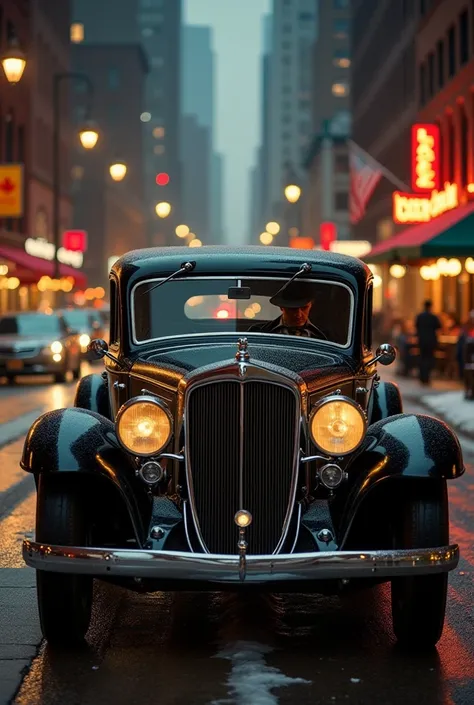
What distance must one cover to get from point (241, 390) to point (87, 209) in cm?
10154

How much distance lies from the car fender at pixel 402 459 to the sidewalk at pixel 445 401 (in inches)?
450

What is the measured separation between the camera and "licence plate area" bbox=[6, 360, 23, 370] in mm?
30734

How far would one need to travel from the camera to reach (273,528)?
626cm

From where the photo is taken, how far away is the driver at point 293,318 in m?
7.79

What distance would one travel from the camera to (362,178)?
1576 inches

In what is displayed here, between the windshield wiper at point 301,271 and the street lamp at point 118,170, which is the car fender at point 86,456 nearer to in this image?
the windshield wiper at point 301,271

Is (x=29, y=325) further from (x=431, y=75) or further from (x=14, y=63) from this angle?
(x=431, y=75)

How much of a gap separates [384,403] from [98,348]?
2190 mm

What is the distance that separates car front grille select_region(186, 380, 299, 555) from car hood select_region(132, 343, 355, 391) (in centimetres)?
31

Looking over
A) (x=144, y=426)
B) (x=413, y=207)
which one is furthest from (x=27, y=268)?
(x=144, y=426)

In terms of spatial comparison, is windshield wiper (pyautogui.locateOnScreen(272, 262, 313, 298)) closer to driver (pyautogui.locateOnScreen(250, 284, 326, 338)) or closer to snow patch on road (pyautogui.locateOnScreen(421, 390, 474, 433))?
driver (pyautogui.locateOnScreen(250, 284, 326, 338))

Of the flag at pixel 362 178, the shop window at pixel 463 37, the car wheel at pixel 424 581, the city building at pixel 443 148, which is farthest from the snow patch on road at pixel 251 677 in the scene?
the shop window at pixel 463 37

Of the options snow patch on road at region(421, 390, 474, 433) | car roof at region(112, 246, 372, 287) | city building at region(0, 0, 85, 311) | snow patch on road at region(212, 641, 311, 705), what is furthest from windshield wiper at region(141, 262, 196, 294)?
city building at region(0, 0, 85, 311)

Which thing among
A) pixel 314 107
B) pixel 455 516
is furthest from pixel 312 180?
pixel 455 516
